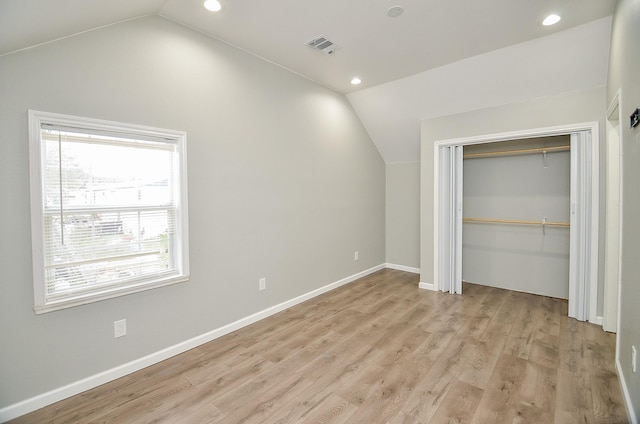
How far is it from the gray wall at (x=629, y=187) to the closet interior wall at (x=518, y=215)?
1.90m

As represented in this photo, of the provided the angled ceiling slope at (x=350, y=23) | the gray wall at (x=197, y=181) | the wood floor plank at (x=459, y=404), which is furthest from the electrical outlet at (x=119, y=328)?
the wood floor plank at (x=459, y=404)

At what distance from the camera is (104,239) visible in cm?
227

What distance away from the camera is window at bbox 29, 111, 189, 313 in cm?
199

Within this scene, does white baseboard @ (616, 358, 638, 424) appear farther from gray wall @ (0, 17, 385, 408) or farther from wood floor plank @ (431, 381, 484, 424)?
gray wall @ (0, 17, 385, 408)

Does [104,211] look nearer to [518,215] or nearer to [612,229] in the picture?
[612,229]

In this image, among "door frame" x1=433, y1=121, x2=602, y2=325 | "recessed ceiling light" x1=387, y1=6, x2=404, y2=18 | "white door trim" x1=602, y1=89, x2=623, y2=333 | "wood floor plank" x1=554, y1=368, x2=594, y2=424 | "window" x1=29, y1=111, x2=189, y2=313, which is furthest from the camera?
"door frame" x1=433, y1=121, x2=602, y2=325

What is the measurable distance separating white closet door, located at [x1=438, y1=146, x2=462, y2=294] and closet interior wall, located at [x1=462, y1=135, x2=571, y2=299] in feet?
1.78

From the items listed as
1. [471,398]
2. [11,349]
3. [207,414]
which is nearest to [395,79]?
[471,398]

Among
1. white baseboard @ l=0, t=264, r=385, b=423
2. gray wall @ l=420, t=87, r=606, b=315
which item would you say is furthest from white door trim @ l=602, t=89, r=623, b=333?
white baseboard @ l=0, t=264, r=385, b=423

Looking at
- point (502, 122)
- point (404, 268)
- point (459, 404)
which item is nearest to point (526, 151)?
point (502, 122)

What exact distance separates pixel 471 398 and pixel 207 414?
178 cm

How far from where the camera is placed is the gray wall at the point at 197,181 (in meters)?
1.90

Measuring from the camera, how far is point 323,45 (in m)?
3.06

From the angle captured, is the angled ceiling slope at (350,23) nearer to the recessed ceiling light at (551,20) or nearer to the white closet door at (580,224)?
the recessed ceiling light at (551,20)
